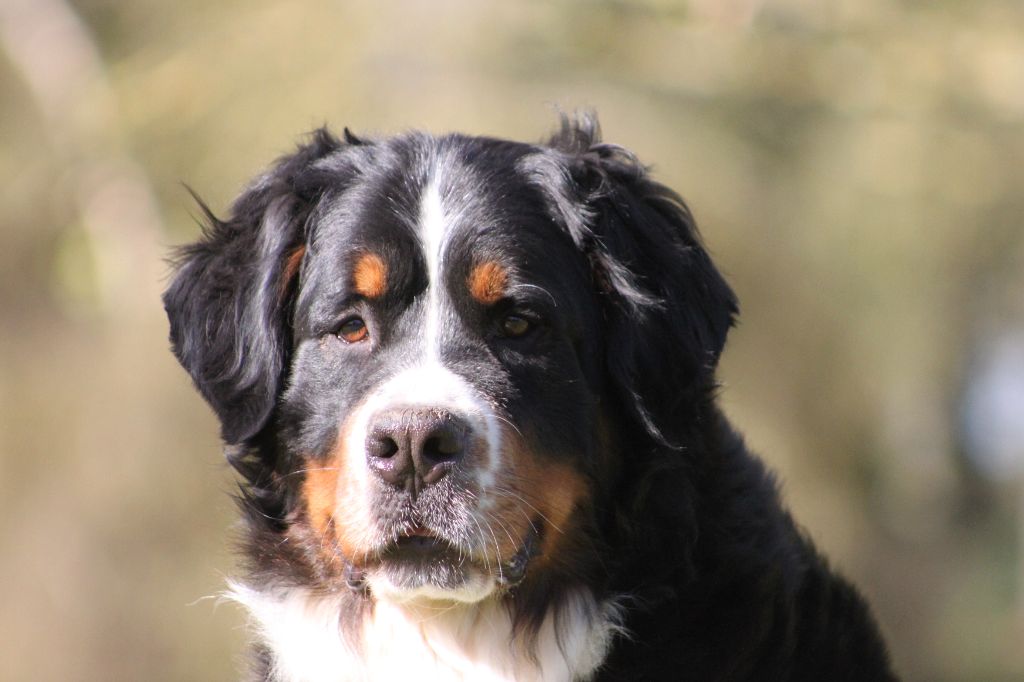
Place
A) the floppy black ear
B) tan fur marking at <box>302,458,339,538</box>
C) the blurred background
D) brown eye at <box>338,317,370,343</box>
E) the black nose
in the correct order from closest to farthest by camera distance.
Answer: the black nose → tan fur marking at <box>302,458,339,538</box> → brown eye at <box>338,317,370,343</box> → the floppy black ear → the blurred background

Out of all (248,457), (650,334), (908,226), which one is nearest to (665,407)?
(650,334)

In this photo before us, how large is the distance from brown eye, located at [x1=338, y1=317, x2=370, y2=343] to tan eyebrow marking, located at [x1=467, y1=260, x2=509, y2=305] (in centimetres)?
39

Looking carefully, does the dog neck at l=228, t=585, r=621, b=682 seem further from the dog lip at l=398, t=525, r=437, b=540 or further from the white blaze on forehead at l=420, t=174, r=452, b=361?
the white blaze on forehead at l=420, t=174, r=452, b=361

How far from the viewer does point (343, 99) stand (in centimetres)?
1169

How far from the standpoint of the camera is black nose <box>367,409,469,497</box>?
3867mm

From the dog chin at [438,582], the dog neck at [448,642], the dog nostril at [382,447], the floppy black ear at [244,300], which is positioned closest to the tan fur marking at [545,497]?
the dog chin at [438,582]

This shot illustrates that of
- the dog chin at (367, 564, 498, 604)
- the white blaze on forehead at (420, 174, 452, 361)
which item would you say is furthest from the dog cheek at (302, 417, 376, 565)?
the white blaze on forehead at (420, 174, 452, 361)

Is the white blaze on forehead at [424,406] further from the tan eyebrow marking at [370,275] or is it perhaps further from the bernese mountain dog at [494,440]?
the tan eyebrow marking at [370,275]

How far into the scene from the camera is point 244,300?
452 cm

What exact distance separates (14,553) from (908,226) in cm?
918

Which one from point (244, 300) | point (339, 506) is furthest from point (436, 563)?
point (244, 300)

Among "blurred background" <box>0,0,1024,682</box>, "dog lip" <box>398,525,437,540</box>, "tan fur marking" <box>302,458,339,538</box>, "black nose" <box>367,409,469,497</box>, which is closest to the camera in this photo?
"black nose" <box>367,409,469,497</box>

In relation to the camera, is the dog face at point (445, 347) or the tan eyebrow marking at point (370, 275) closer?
the dog face at point (445, 347)

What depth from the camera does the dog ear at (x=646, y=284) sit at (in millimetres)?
4375
